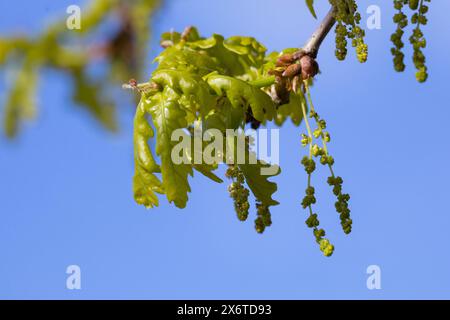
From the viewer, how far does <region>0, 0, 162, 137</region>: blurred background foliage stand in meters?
2.96

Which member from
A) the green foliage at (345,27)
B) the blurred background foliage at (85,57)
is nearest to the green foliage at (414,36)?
the green foliage at (345,27)

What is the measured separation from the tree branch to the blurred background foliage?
0.98 meters

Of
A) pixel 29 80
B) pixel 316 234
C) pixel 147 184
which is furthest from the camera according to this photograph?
pixel 29 80

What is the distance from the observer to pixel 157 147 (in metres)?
1.93

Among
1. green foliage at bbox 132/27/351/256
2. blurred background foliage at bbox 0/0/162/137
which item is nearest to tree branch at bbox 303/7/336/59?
green foliage at bbox 132/27/351/256

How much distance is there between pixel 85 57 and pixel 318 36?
4.38ft

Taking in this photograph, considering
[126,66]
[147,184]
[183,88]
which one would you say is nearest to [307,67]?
[183,88]

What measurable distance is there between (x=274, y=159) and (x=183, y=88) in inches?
13.1

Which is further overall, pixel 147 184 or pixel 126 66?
pixel 126 66

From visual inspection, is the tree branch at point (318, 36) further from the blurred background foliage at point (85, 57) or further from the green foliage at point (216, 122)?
the blurred background foliage at point (85, 57)

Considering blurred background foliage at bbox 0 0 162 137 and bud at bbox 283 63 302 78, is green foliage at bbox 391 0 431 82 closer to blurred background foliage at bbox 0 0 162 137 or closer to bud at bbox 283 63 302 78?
bud at bbox 283 63 302 78

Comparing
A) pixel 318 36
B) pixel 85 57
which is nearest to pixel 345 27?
pixel 318 36

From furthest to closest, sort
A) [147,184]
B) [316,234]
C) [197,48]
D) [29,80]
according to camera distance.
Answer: [29,80] < [197,48] < [147,184] < [316,234]

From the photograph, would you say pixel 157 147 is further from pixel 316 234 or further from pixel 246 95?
pixel 316 234
